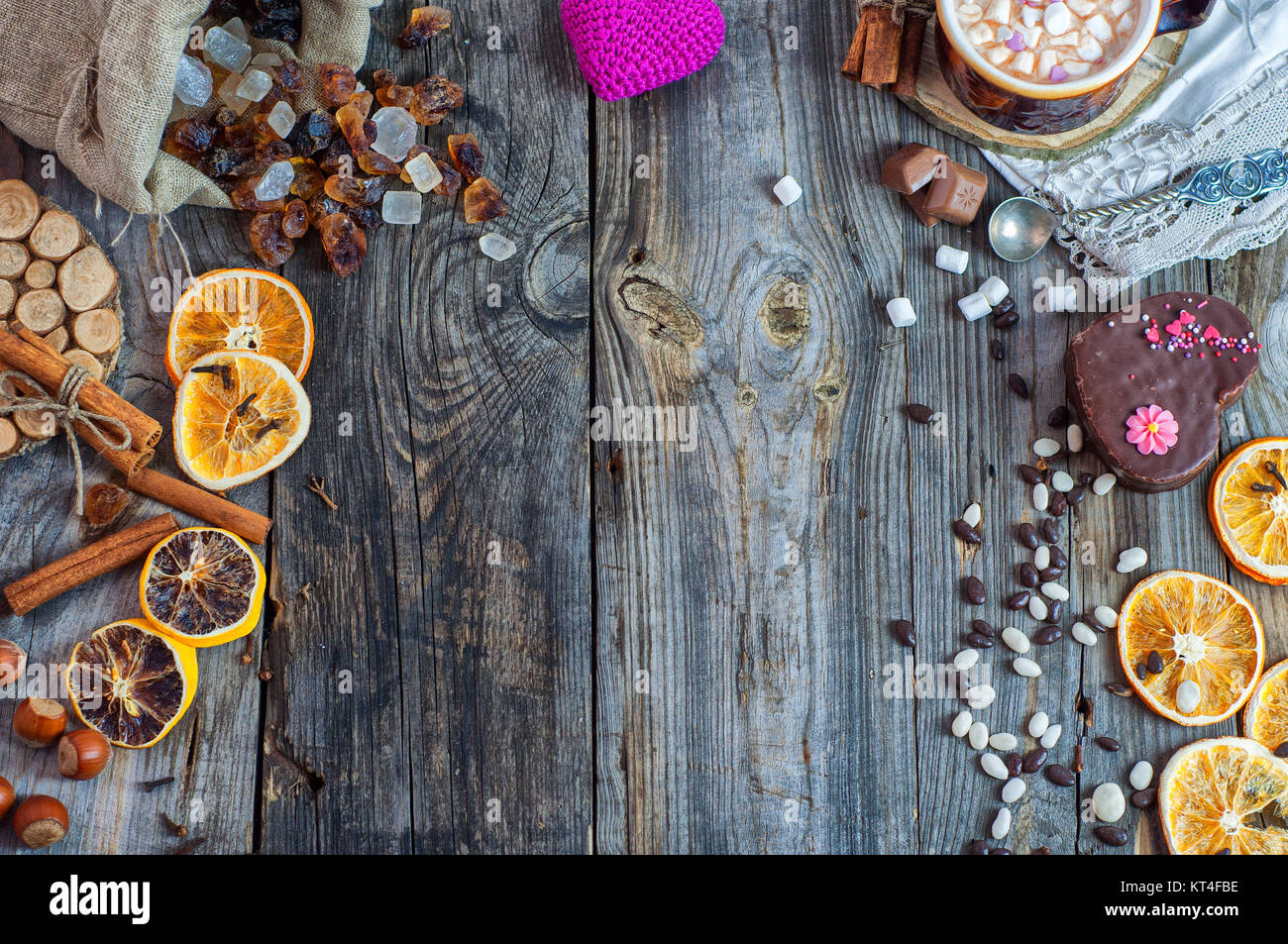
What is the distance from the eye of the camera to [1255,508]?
60.2 inches

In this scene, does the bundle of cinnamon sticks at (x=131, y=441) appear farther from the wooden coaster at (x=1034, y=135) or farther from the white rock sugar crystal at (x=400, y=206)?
the wooden coaster at (x=1034, y=135)

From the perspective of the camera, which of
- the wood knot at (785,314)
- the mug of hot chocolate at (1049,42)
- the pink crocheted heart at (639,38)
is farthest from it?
the wood knot at (785,314)

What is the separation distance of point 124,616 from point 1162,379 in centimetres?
173

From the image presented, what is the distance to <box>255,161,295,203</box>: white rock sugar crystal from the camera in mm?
1520

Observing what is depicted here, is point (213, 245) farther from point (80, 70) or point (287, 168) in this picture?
point (80, 70)

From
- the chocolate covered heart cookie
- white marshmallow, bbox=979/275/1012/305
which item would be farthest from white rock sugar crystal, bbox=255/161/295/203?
the chocolate covered heart cookie

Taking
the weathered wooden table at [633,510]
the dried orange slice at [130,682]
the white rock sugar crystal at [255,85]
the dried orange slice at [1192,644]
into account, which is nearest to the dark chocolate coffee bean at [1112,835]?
the weathered wooden table at [633,510]

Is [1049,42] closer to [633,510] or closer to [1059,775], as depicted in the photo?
[633,510]

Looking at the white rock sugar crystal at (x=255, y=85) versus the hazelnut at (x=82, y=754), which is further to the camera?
the white rock sugar crystal at (x=255, y=85)

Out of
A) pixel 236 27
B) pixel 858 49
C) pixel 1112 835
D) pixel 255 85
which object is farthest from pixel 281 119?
pixel 1112 835

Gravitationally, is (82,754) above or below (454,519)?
below

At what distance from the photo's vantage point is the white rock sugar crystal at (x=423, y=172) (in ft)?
5.15

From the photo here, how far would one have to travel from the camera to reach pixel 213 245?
62.8 inches

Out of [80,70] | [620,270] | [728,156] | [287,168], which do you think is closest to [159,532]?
[287,168]
